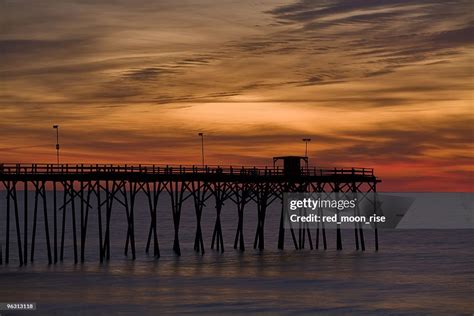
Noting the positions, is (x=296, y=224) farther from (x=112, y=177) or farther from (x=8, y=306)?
(x=8, y=306)

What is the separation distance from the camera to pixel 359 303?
160 ft

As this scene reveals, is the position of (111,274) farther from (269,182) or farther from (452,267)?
(452,267)

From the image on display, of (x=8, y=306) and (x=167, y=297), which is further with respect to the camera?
(x=167, y=297)

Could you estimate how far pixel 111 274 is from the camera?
5988 centimetres

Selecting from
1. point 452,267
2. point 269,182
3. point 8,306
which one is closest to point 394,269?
point 452,267

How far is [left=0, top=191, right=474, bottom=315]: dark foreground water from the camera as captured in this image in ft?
154

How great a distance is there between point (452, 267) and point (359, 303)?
2433cm

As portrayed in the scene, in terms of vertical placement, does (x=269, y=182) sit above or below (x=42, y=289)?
above

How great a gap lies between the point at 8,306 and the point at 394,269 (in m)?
29.7

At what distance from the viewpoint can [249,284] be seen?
55.4 metres

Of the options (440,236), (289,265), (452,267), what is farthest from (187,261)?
(440,236)

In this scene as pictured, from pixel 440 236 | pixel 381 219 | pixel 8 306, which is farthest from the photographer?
pixel 381 219

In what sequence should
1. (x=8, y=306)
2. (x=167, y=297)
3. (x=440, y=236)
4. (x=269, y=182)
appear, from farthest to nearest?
(x=440, y=236), (x=269, y=182), (x=167, y=297), (x=8, y=306)

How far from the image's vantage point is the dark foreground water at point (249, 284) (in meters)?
47.0
